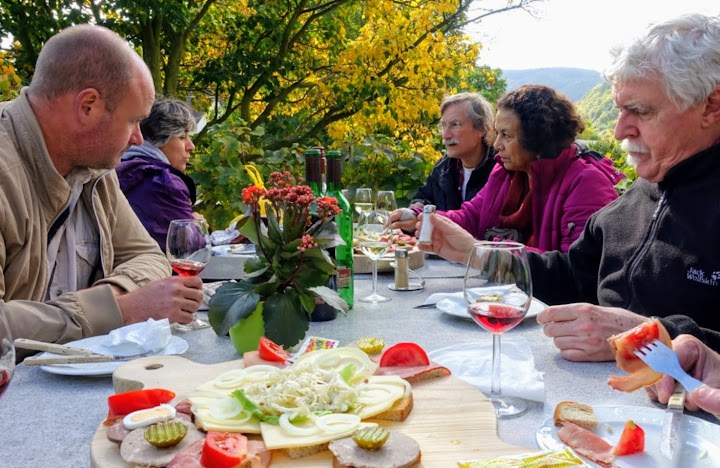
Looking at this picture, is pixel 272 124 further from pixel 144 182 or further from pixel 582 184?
pixel 582 184

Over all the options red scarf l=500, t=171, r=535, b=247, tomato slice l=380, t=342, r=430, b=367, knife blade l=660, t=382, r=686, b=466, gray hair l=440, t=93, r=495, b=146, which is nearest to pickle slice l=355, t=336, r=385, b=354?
tomato slice l=380, t=342, r=430, b=367

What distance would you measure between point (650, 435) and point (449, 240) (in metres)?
1.64

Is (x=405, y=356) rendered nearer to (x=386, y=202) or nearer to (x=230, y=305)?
(x=230, y=305)

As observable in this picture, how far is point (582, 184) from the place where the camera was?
3369mm

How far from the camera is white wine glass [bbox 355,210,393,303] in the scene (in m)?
2.34

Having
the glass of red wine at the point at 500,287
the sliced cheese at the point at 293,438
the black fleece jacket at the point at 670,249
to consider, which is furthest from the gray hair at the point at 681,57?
the sliced cheese at the point at 293,438

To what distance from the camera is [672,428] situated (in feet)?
3.75

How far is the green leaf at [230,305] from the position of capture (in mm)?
1656

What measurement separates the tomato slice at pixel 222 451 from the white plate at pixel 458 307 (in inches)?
43.0

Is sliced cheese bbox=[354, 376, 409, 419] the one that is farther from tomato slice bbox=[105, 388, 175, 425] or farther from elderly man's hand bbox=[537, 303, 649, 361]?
elderly man's hand bbox=[537, 303, 649, 361]

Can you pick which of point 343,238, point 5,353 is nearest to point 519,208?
point 343,238

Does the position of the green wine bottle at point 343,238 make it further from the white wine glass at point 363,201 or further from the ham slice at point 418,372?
the white wine glass at point 363,201

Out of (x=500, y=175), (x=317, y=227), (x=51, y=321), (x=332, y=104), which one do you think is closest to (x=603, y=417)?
(x=317, y=227)

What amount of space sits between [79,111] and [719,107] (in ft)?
7.10
